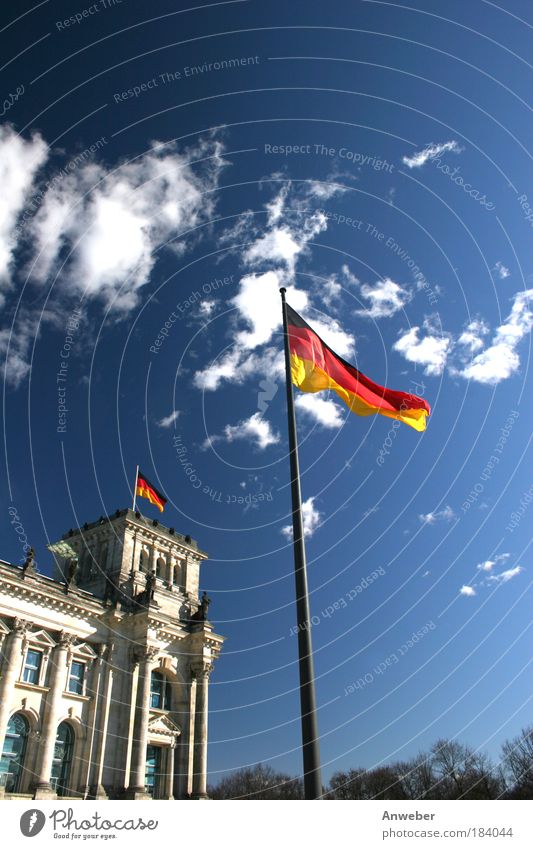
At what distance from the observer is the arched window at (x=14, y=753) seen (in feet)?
117

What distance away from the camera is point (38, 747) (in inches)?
1465

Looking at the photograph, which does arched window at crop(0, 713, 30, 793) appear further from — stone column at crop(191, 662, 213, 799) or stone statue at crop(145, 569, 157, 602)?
stone column at crop(191, 662, 213, 799)

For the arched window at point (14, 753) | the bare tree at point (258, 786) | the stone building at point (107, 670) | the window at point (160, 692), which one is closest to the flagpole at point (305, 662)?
the stone building at point (107, 670)

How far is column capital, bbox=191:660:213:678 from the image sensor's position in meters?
48.7

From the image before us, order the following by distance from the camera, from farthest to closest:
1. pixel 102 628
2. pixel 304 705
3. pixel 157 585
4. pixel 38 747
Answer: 1. pixel 157 585
2. pixel 102 628
3. pixel 38 747
4. pixel 304 705

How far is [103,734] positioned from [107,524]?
17228mm

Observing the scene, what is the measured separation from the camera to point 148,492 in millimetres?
50125

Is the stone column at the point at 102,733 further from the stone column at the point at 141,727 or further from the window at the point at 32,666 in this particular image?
the window at the point at 32,666

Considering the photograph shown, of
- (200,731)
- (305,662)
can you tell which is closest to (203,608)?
(200,731)

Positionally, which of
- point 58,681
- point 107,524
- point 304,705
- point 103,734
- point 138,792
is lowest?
point 304,705

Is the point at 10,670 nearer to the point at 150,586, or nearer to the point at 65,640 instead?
the point at 65,640

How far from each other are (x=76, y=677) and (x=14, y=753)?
6.12 meters
